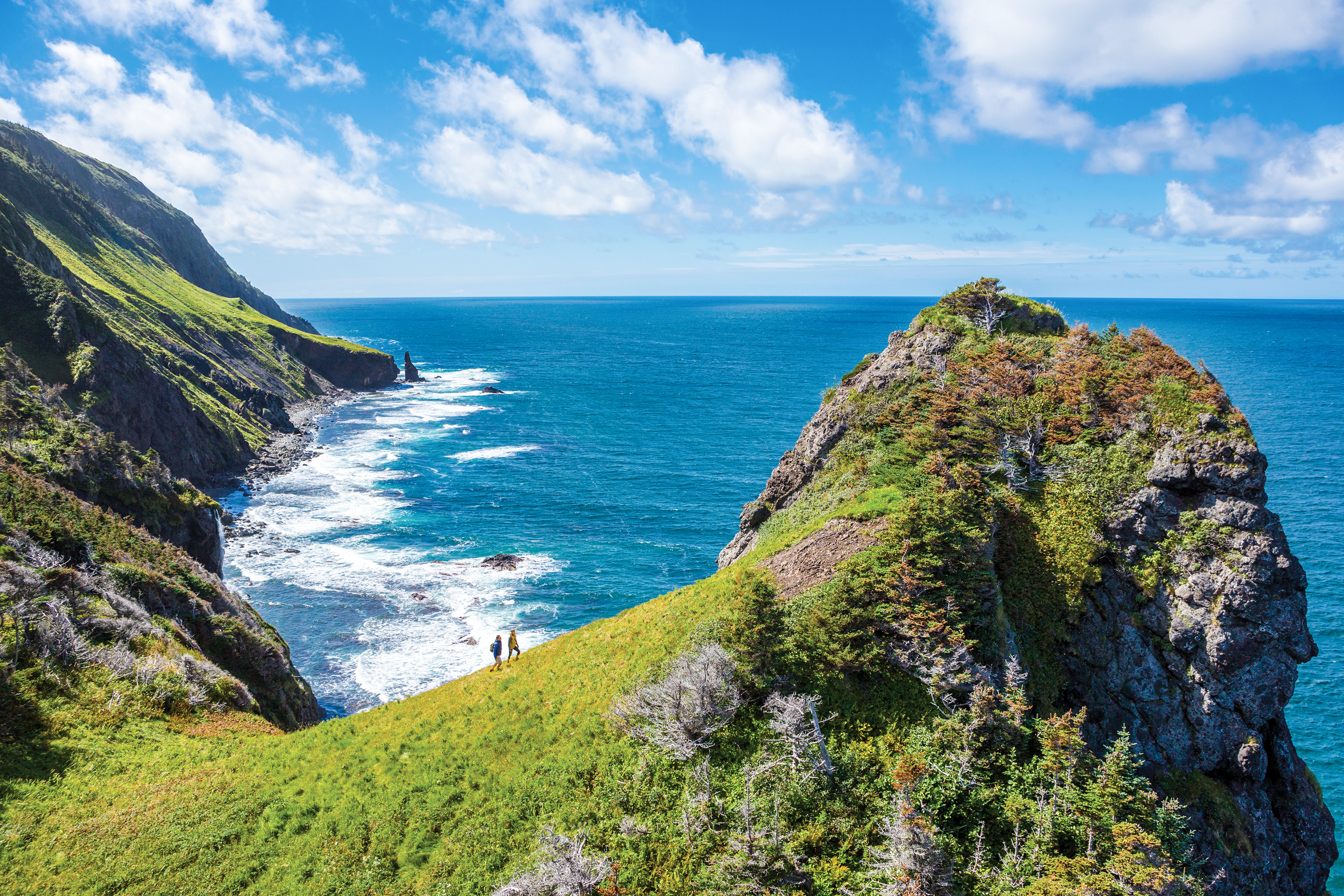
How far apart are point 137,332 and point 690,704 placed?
4795 inches

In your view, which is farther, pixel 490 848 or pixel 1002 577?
pixel 1002 577

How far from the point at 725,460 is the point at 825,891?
285 feet

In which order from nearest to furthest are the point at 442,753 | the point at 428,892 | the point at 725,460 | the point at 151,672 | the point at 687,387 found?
the point at 428,892, the point at 442,753, the point at 151,672, the point at 725,460, the point at 687,387

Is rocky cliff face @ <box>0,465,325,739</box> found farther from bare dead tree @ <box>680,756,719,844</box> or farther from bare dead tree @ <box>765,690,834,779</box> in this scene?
bare dead tree @ <box>765,690,834,779</box>

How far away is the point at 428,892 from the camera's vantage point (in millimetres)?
17984

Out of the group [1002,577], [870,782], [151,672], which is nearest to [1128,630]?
[1002,577]

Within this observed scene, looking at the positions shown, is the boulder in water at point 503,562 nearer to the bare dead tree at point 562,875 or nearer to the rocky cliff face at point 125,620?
the rocky cliff face at point 125,620

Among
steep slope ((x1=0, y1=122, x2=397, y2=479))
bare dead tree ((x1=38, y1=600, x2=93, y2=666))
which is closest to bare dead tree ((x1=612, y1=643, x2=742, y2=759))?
bare dead tree ((x1=38, y1=600, x2=93, y2=666))

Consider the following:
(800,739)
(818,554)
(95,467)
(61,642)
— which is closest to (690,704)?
(800,739)

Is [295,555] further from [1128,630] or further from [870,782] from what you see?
[1128,630]

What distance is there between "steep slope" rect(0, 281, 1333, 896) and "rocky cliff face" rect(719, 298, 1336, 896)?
12 cm

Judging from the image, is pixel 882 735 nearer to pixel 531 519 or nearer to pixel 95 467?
pixel 95 467

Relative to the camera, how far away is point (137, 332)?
105000 mm

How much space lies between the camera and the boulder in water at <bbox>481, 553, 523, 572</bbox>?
2719 inches
